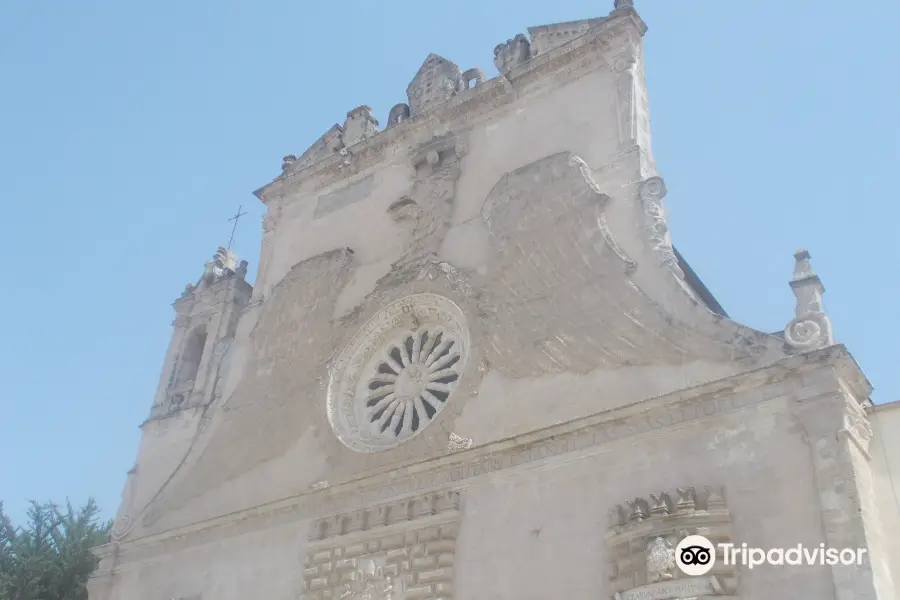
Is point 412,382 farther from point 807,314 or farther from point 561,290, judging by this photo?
point 807,314

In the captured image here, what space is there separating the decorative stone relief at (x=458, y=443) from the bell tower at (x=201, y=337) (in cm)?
545

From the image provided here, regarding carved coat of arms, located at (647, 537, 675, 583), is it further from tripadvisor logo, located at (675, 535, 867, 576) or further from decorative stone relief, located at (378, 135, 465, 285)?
decorative stone relief, located at (378, 135, 465, 285)

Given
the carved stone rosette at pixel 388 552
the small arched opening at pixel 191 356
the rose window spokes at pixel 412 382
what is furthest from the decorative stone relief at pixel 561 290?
the small arched opening at pixel 191 356

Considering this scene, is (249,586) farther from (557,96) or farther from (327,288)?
(557,96)

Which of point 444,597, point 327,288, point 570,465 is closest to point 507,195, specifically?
point 327,288

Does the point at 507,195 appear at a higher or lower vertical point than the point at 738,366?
higher

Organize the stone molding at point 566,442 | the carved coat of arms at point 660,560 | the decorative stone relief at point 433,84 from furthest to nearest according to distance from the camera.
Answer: the decorative stone relief at point 433,84, the stone molding at point 566,442, the carved coat of arms at point 660,560

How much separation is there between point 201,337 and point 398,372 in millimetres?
5658

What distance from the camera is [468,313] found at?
37.7 feet

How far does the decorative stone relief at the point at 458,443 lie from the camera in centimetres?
1036

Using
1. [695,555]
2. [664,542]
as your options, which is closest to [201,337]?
[664,542]

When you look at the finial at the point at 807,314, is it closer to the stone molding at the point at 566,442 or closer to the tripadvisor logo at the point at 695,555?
the stone molding at the point at 566,442

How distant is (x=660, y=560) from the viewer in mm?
7887

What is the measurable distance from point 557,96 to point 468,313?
145 inches
